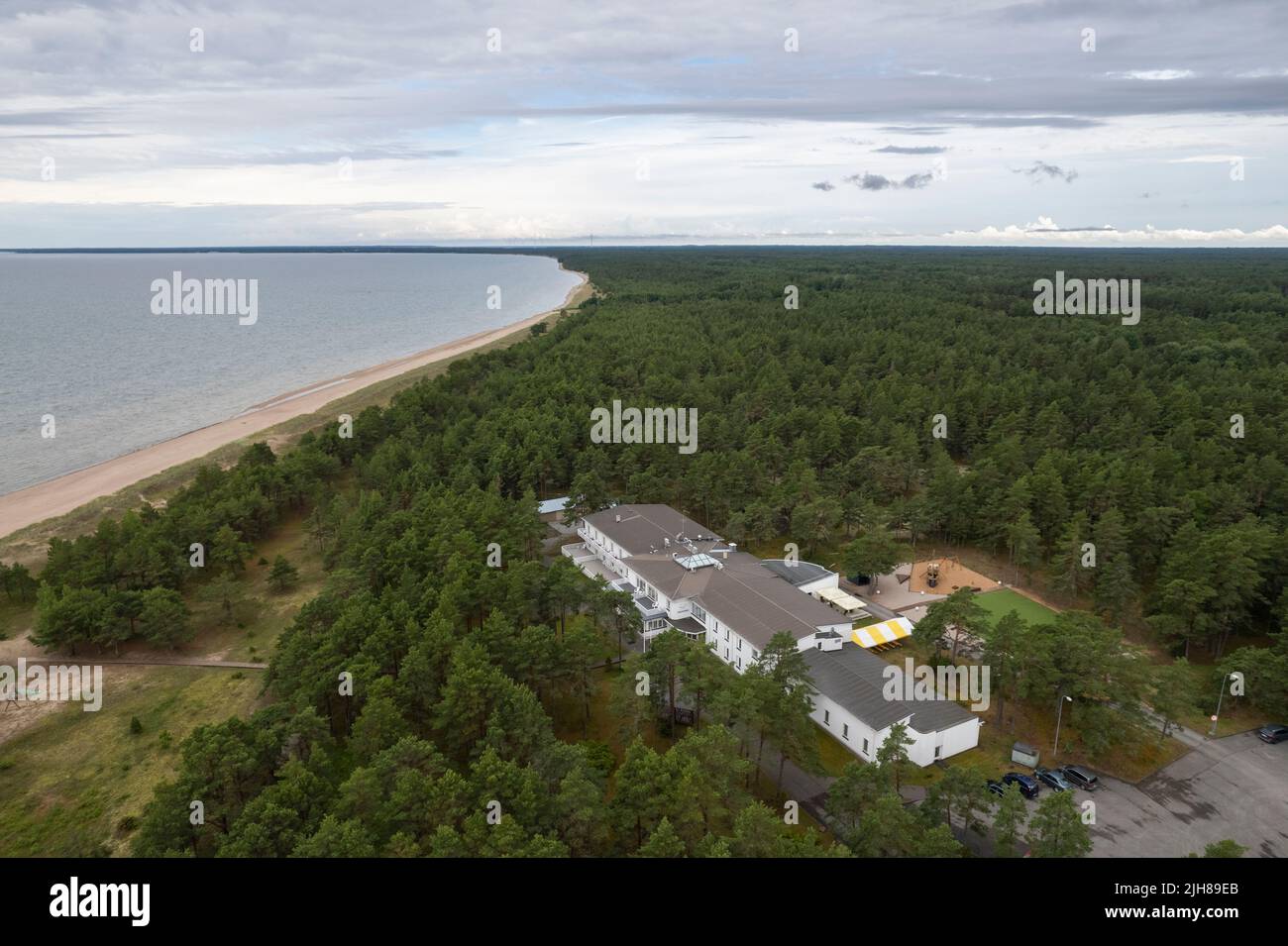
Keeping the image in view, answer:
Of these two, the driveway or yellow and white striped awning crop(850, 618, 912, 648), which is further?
yellow and white striped awning crop(850, 618, 912, 648)

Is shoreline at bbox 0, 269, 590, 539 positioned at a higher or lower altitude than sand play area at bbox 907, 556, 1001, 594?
higher

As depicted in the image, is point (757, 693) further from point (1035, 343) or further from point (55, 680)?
point (1035, 343)

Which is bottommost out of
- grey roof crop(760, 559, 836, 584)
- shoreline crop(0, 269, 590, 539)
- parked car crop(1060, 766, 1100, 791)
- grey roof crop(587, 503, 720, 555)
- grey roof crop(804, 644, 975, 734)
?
parked car crop(1060, 766, 1100, 791)

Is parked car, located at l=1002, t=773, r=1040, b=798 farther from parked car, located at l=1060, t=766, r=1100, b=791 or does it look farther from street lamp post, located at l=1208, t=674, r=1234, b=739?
street lamp post, located at l=1208, t=674, r=1234, b=739

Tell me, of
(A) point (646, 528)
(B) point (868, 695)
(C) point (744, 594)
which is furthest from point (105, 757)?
(B) point (868, 695)

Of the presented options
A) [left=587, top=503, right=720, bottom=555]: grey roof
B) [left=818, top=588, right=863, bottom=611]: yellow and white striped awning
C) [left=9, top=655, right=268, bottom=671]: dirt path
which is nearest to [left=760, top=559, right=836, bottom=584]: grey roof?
[left=818, top=588, right=863, bottom=611]: yellow and white striped awning

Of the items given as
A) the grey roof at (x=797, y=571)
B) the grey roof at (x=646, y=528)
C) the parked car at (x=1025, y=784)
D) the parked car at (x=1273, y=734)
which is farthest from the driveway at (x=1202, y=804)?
the grey roof at (x=646, y=528)

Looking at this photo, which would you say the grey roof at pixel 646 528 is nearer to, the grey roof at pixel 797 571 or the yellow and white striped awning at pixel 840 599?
the grey roof at pixel 797 571
